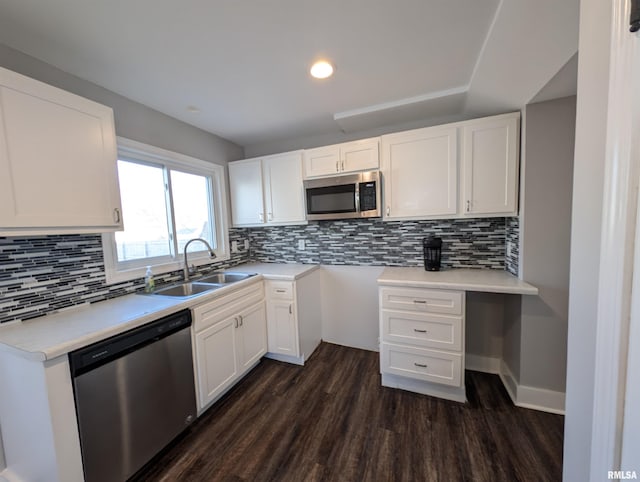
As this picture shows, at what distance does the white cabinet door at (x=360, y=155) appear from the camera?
224 centimetres

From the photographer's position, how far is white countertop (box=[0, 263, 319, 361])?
1.08m

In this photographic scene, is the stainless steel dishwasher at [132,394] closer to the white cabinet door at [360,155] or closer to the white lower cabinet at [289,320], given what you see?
the white lower cabinet at [289,320]

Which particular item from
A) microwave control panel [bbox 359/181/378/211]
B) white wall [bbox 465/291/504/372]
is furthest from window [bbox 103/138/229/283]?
white wall [bbox 465/291/504/372]

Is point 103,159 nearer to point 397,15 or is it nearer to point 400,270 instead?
point 397,15

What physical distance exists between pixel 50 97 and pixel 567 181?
10.1ft

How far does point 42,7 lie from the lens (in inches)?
43.3

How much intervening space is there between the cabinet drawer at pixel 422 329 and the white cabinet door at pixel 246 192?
5.51 ft

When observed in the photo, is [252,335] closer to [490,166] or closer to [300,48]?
[300,48]

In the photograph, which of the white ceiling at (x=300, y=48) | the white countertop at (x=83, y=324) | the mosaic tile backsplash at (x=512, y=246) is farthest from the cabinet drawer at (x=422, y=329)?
the white ceiling at (x=300, y=48)

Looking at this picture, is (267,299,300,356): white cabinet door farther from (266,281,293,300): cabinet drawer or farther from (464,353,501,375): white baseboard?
(464,353,501,375): white baseboard

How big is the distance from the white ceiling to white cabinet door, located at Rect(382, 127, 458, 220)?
0.28m

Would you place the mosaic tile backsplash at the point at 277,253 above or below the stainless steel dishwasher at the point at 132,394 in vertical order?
above

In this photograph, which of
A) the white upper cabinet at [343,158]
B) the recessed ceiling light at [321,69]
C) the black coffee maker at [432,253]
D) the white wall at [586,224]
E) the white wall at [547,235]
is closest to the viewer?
the white wall at [586,224]

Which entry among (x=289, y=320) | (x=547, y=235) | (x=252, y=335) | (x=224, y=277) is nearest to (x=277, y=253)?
(x=224, y=277)
